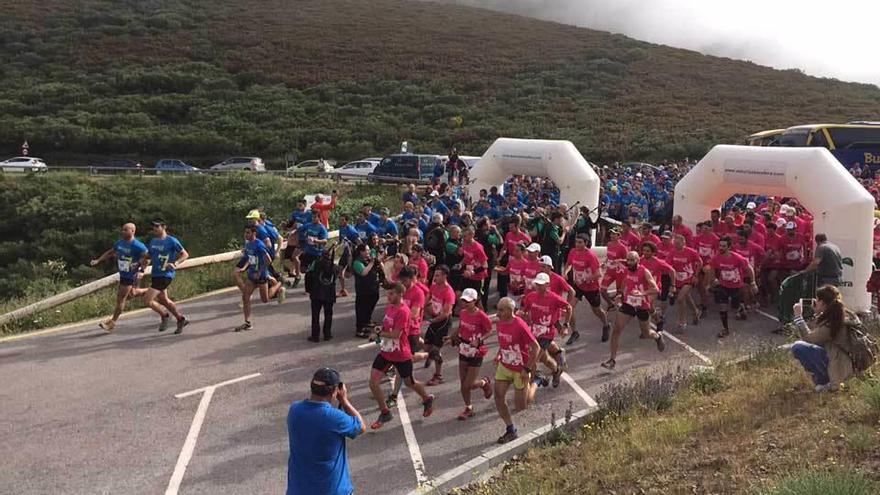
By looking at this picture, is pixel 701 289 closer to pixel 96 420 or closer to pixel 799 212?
pixel 799 212

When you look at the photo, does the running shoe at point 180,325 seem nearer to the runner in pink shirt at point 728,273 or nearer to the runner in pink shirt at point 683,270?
the runner in pink shirt at point 683,270

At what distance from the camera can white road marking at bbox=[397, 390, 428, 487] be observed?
722 centimetres

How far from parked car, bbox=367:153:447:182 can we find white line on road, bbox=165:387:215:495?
21850 millimetres

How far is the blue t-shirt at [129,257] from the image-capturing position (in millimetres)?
11820

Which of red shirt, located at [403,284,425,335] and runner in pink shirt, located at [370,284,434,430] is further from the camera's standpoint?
red shirt, located at [403,284,425,335]

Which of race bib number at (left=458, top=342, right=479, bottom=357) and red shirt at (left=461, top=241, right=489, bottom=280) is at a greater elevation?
red shirt at (left=461, top=241, right=489, bottom=280)

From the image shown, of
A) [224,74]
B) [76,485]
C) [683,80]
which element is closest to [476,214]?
[76,485]

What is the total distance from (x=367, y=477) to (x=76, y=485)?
271cm

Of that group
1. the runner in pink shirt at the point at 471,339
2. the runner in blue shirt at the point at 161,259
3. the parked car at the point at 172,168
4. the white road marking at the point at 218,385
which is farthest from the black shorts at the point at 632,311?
the parked car at the point at 172,168

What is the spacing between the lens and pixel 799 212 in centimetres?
1488

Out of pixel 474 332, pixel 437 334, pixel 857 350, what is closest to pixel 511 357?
pixel 474 332

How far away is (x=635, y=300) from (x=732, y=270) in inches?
106

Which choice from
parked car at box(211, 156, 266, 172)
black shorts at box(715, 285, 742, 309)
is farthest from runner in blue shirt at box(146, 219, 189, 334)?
parked car at box(211, 156, 266, 172)

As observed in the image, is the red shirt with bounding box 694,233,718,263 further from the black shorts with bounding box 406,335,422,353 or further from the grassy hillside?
the grassy hillside
